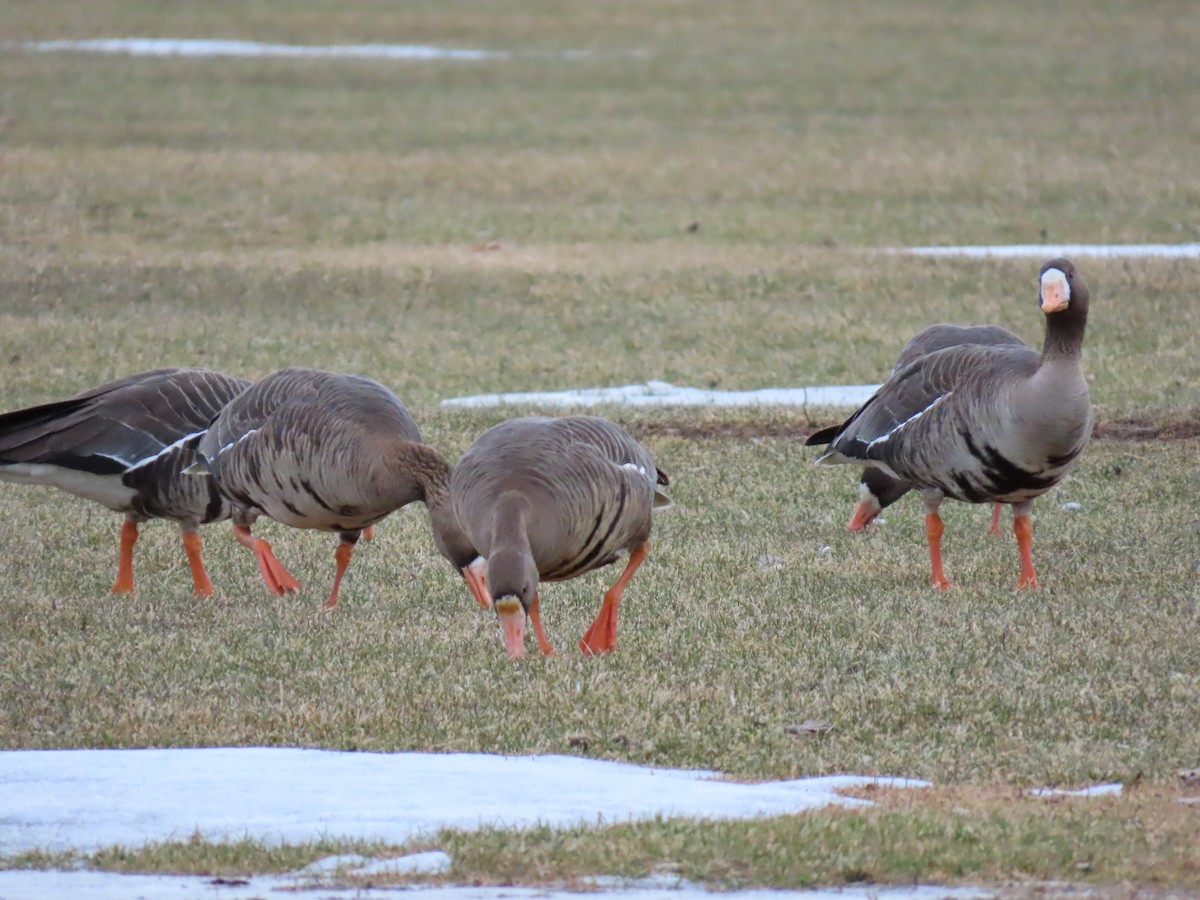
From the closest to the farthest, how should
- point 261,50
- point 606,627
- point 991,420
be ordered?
1. point 606,627
2. point 991,420
3. point 261,50

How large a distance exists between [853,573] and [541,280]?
475 inches

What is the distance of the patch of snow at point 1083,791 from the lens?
→ 20.9ft

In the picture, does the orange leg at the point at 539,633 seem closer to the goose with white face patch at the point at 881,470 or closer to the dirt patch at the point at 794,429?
the goose with white face patch at the point at 881,470

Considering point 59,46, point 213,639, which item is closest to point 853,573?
Answer: point 213,639

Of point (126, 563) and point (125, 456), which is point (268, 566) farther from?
point (125, 456)

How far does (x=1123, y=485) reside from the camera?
12602 mm

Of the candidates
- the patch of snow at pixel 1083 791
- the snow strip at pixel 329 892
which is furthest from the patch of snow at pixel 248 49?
the snow strip at pixel 329 892

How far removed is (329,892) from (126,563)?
206 inches

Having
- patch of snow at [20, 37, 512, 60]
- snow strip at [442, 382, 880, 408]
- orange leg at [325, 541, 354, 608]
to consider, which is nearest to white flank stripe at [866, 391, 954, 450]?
orange leg at [325, 541, 354, 608]

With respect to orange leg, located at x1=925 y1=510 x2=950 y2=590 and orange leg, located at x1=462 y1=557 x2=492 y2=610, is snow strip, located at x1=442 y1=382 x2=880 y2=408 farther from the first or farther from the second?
orange leg, located at x1=462 y1=557 x2=492 y2=610

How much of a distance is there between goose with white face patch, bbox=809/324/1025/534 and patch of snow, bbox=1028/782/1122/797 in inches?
189

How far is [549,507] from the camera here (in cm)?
778

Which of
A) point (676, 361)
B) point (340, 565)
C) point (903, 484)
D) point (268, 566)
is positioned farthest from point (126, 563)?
point (676, 361)

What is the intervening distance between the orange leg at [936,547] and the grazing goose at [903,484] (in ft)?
3.43
